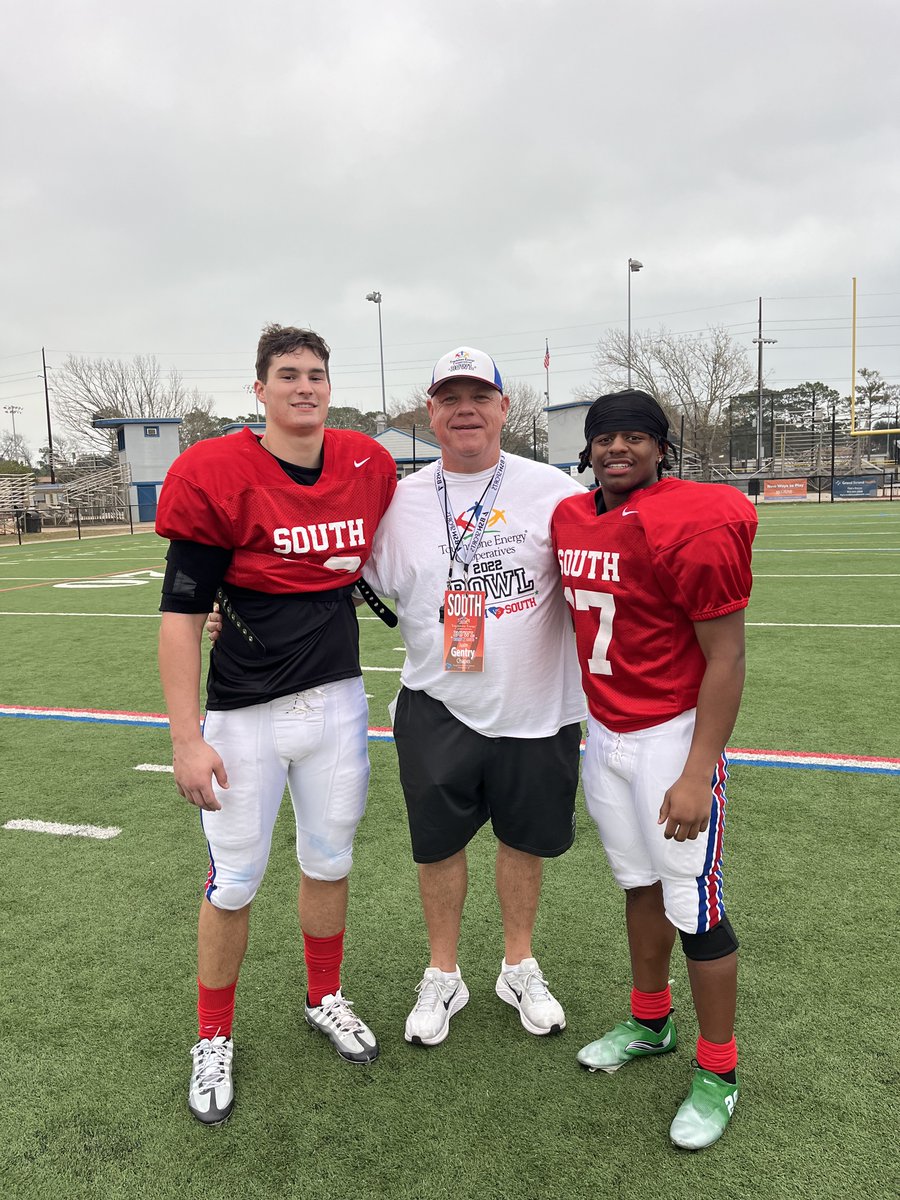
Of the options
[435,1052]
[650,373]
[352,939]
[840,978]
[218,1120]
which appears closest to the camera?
[218,1120]

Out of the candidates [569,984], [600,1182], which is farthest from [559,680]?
[600,1182]

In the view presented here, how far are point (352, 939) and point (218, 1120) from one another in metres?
0.86

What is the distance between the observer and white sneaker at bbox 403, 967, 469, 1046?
2.25 m

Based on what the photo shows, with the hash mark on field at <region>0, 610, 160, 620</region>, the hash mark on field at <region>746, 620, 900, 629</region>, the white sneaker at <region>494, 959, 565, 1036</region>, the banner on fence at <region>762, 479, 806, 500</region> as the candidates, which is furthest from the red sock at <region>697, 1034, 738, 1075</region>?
the banner on fence at <region>762, 479, 806, 500</region>

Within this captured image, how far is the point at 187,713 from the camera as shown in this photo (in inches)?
78.6

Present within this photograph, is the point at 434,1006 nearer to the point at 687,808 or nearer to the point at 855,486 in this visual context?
the point at 687,808

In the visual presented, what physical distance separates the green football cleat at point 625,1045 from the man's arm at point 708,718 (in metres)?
0.71

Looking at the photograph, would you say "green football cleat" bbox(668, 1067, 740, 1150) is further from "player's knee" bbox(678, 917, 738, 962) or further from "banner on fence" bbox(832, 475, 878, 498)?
"banner on fence" bbox(832, 475, 878, 498)

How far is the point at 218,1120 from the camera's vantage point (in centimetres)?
199

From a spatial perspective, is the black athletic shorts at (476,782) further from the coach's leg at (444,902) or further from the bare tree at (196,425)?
the bare tree at (196,425)

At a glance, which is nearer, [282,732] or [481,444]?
[282,732]

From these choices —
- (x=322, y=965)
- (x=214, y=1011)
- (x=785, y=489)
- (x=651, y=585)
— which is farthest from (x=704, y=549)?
(x=785, y=489)

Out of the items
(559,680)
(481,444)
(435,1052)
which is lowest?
(435,1052)

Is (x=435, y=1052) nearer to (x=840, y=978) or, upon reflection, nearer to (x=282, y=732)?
(x=282, y=732)
